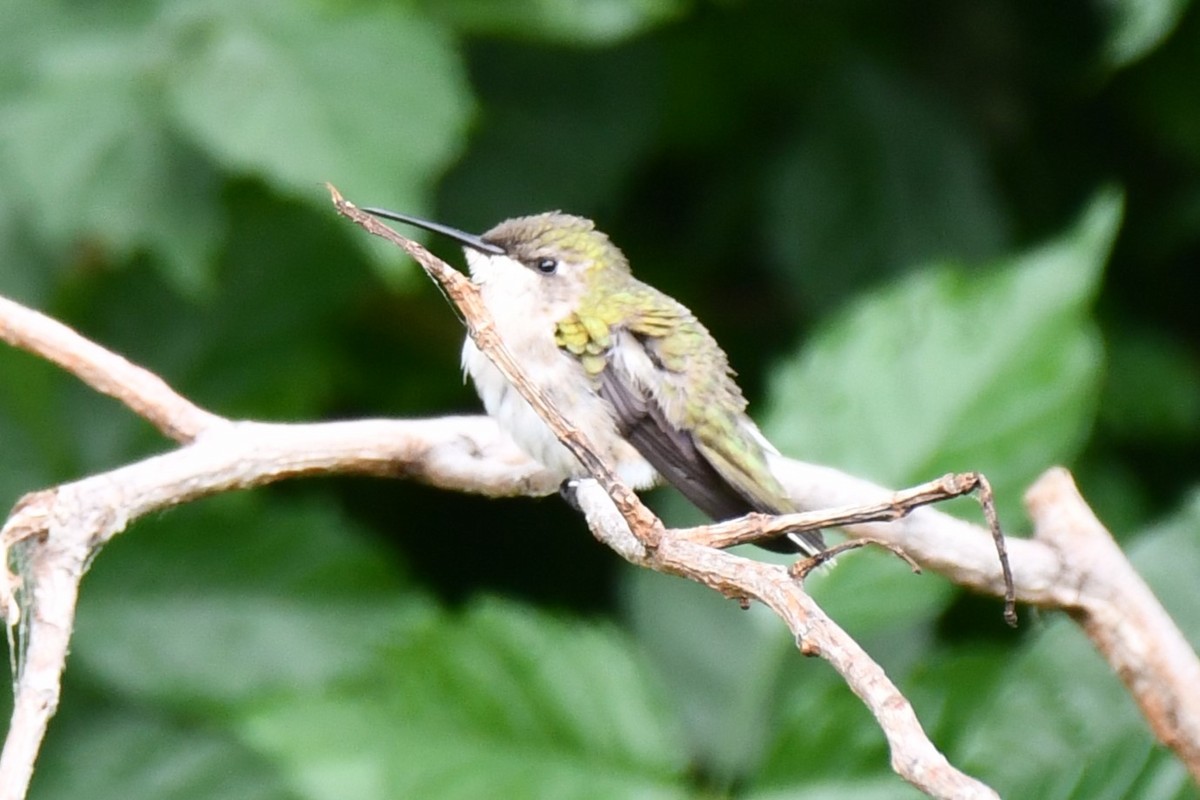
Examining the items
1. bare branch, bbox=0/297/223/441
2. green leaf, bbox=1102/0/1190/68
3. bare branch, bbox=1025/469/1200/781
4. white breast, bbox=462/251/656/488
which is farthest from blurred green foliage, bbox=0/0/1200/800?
bare branch, bbox=0/297/223/441

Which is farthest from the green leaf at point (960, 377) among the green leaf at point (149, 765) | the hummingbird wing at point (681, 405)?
the green leaf at point (149, 765)

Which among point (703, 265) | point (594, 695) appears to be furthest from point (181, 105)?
point (703, 265)

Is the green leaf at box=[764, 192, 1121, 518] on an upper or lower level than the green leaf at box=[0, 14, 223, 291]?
lower

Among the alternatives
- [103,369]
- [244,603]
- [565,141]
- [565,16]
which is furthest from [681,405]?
[565,141]

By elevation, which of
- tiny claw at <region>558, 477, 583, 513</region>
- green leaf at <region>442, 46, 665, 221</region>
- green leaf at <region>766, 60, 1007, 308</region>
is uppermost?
green leaf at <region>442, 46, 665, 221</region>

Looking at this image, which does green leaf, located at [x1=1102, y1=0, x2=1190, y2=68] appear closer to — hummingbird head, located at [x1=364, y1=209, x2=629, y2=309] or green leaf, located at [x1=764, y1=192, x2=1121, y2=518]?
green leaf, located at [x1=764, y1=192, x2=1121, y2=518]

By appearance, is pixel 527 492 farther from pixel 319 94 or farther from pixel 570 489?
pixel 319 94

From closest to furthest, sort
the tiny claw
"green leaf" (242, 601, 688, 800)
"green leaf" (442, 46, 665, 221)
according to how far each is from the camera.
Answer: the tiny claw, "green leaf" (242, 601, 688, 800), "green leaf" (442, 46, 665, 221)
